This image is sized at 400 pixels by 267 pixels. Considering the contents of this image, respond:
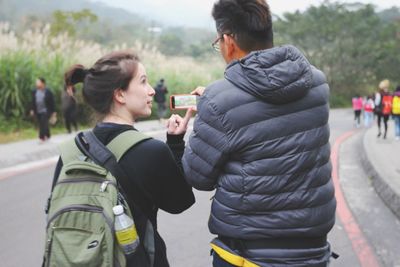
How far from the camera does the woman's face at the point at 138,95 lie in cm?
186

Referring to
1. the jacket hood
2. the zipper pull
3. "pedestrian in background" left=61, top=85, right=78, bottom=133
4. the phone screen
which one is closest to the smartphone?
the phone screen

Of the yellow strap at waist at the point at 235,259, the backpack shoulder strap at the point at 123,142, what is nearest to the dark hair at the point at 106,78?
the backpack shoulder strap at the point at 123,142

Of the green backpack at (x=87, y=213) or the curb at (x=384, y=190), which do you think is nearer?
the green backpack at (x=87, y=213)

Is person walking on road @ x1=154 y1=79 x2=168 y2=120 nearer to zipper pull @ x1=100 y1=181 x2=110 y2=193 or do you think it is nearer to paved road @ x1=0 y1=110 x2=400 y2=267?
paved road @ x1=0 y1=110 x2=400 y2=267

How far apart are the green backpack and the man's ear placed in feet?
0.73

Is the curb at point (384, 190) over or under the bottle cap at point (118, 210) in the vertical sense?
under

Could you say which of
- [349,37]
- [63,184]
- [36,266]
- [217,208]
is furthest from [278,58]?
[349,37]

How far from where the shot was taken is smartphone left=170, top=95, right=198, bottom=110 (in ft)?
6.89

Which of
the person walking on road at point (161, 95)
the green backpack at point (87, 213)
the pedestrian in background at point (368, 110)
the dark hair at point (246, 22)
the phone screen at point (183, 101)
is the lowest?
the pedestrian in background at point (368, 110)

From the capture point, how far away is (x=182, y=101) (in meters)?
2.11

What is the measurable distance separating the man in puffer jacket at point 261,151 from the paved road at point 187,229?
2.49m

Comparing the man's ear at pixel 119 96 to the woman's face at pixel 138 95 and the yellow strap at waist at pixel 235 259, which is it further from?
the yellow strap at waist at pixel 235 259

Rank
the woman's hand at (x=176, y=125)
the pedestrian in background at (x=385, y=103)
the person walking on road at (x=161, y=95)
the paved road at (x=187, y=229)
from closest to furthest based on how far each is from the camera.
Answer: the woman's hand at (x=176, y=125) → the paved road at (x=187, y=229) → the pedestrian in background at (x=385, y=103) → the person walking on road at (x=161, y=95)

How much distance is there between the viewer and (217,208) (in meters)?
1.77
